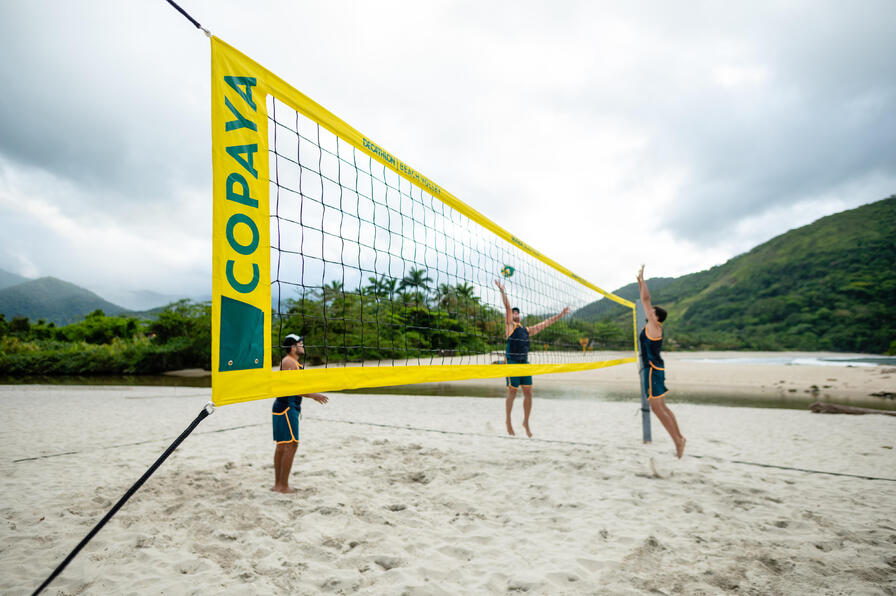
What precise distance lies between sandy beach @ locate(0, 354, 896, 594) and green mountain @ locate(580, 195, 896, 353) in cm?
3602

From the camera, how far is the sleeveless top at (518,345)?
15.9 feet

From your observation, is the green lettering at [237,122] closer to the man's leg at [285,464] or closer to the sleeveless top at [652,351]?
the man's leg at [285,464]

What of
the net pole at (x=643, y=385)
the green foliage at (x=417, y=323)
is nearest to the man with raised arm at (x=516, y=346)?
the green foliage at (x=417, y=323)

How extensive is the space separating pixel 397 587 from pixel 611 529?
1.47 m

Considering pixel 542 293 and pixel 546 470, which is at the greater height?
pixel 542 293

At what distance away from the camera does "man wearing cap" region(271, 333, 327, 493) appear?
3.04 metres

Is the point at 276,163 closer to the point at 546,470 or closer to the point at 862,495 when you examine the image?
the point at 546,470

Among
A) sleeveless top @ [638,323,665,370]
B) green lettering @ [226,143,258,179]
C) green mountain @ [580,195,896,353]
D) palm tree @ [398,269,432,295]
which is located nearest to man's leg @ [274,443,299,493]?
palm tree @ [398,269,432,295]

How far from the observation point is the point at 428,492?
3.34 m

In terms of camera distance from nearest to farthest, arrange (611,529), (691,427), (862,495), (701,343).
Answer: (611,529) < (862,495) < (691,427) < (701,343)

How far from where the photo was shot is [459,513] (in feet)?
9.53

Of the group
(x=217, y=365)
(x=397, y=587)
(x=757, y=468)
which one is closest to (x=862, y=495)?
(x=757, y=468)

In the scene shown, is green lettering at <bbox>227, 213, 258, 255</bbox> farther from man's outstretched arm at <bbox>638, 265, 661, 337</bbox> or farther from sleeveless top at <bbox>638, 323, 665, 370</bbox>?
sleeveless top at <bbox>638, 323, 665, 370</bbox>

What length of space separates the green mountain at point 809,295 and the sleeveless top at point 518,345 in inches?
1414
